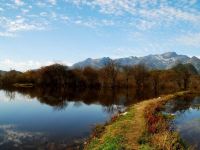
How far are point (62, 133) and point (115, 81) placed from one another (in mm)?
122781

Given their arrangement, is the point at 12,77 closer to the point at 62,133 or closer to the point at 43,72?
the point at 43,72

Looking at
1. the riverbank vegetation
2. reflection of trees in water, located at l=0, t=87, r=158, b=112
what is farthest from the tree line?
reflection of trees in water, located at l=0, t=87, r=158, b=112

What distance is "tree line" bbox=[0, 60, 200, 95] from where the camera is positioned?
152125 millimetres

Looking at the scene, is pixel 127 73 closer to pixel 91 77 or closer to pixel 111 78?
pixel 111 78

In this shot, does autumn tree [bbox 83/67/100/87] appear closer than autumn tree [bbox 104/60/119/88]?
No

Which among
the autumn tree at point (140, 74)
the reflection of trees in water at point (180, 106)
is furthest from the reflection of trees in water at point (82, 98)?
the autumn tree at point (140, 74)

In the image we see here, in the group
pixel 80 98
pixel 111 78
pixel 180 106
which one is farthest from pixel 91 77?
pixel 180 106

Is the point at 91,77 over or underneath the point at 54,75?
underneath

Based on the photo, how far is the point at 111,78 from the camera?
6068 inches

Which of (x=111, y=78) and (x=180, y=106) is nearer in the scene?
(x=180, y=106)

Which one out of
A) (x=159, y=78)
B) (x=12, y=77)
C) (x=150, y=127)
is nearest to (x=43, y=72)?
(x=12, y=77)

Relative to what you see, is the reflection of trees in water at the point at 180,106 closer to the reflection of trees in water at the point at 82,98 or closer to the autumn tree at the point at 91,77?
the reflection of trees in water at the point at 82,98

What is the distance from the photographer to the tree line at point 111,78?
152125 millimetres

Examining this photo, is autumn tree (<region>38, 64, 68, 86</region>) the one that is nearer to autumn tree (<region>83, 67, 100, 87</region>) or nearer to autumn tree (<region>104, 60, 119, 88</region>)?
autumn tree (<region>83, 67, 100, 87</region>)
